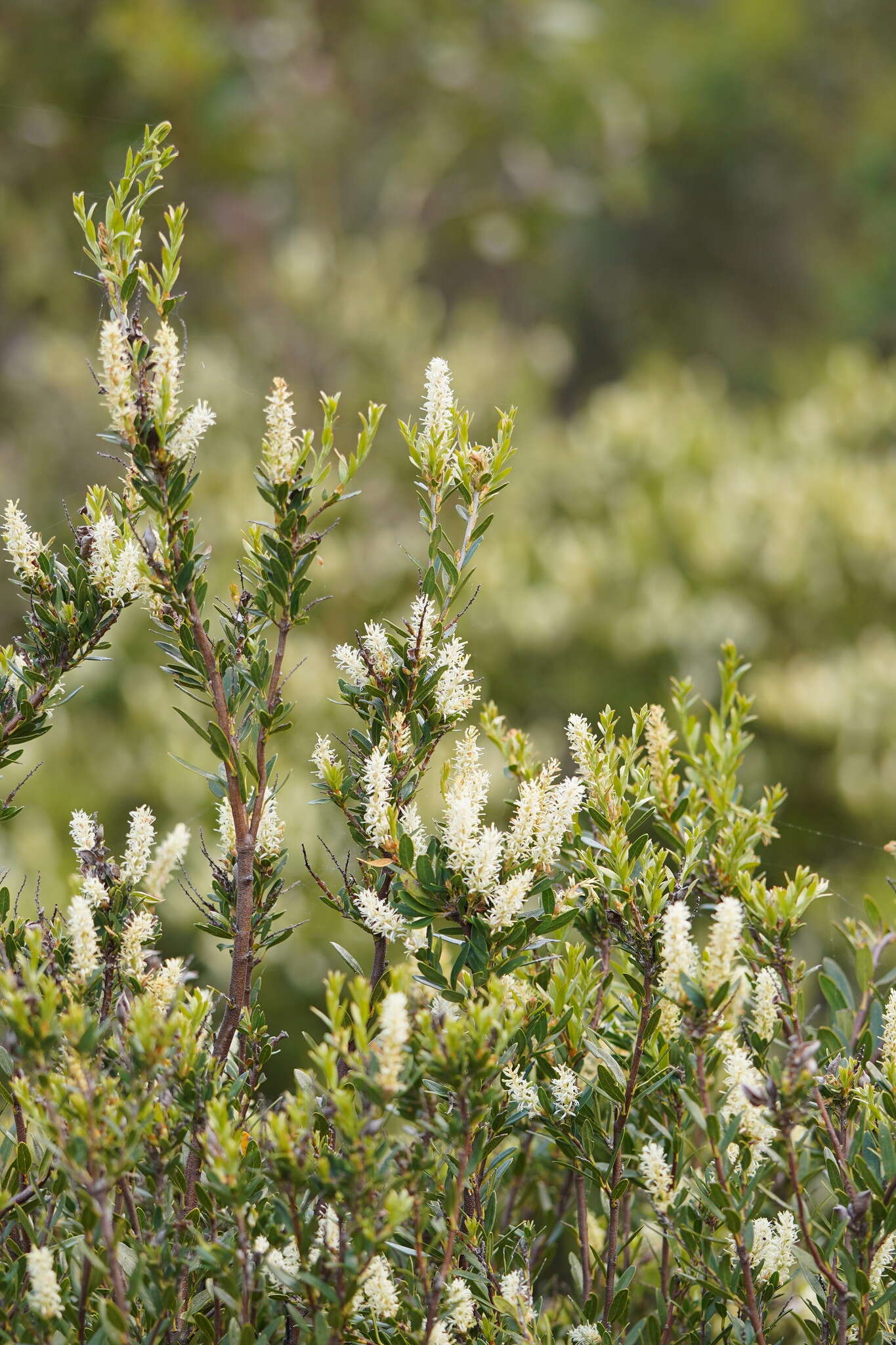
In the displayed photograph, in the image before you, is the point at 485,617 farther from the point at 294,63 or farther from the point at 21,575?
the point at 21,575

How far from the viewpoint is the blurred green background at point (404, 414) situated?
171 inches

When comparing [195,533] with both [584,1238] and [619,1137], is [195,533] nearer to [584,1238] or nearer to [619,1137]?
[619,1137]

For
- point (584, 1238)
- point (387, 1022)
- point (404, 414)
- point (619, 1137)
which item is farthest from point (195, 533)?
point (404, 414)

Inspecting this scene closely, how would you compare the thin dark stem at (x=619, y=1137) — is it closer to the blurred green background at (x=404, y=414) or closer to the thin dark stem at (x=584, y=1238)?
the thin dark stem at (x=584, y=1238)

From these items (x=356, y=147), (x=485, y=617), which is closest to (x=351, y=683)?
(x=485, y=617)

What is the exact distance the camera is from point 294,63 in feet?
17.7

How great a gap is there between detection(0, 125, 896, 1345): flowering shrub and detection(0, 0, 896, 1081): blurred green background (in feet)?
7.61

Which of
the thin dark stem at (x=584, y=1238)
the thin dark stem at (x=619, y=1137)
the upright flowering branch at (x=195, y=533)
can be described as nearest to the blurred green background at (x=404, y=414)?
the thin dark stem at (x=584, y=1238)

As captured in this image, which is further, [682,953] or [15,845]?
[15,845]

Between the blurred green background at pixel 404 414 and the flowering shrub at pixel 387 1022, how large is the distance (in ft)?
7.61

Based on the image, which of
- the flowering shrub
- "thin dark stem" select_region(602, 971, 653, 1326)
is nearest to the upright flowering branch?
the flowering shrub

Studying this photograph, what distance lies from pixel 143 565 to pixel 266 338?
518 cm

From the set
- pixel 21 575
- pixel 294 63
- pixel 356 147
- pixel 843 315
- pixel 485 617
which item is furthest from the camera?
pixel 843 315

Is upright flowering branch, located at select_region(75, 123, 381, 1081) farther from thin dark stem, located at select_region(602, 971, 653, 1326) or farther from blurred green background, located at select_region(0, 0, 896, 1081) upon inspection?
blurred green background, located at select_region(0, 0, 896, 1081)
